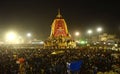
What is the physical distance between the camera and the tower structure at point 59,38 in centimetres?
7900

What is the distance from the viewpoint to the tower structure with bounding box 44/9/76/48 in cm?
7900

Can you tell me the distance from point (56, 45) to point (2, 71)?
58.0 metres

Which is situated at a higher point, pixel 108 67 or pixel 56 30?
pixel 56 30

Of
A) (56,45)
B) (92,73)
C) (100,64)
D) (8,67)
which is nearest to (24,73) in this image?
(8,67)

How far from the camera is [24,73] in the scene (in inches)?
808

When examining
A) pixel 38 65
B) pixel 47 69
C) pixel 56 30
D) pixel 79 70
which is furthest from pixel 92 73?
pixel 56 30

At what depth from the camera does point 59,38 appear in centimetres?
8056

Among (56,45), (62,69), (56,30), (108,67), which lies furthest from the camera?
(56,30)

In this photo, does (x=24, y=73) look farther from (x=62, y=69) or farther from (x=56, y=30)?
(x=56, y=30)

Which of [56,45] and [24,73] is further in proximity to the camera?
[56,45]

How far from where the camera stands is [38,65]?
74.0 feet

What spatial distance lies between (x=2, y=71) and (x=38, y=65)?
10.3 feet

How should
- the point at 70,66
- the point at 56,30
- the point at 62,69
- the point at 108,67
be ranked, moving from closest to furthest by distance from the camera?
1. the point at 70,66
2. the point at 62,69
3. the point at 108,67
4. the point at 56,30

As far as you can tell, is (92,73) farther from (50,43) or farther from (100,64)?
(50,43)
